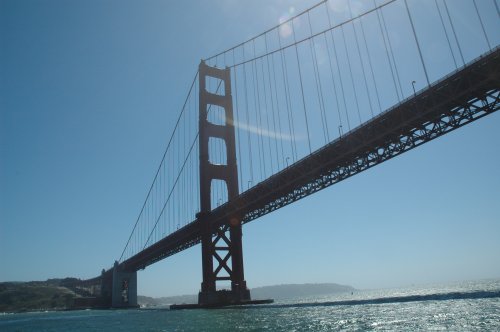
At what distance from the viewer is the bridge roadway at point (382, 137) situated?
26531 millimetres

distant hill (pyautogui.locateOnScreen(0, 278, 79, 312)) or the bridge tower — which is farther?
distant hill (pyautogui.locateOnScreen(0, 278, 79, 312))

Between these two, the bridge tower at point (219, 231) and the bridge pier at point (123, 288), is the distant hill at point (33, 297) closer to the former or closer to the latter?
the bridge pier at point (123, 288)

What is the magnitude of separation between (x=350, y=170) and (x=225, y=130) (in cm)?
1979

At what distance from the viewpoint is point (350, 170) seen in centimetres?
3688

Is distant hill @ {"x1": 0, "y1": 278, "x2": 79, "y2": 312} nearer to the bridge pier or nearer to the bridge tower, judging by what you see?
the bridge pier

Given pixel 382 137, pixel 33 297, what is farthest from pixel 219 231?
pixel 33 297

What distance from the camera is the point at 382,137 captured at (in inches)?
1259

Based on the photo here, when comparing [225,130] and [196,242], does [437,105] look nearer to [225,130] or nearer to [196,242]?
[225,130]

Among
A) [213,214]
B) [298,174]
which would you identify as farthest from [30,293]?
[298,174]

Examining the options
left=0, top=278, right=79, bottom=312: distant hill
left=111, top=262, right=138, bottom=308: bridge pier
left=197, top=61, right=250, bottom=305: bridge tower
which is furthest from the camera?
left=0, top=278, right=79, bottom=312: distant hill

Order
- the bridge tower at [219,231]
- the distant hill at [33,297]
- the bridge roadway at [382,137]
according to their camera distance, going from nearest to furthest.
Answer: the bridge roadway at [382,137] → the bridge tower at [219,231] → the distant hill at [33,297]

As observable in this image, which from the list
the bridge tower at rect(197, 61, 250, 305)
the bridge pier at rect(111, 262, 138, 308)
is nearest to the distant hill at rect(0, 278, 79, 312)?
the bridge pier at rect(111, 262, 138, 308)

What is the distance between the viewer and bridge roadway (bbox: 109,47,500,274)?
26.5m

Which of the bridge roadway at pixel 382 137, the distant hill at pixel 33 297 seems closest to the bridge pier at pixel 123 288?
the distant hill at pixel 33 297
